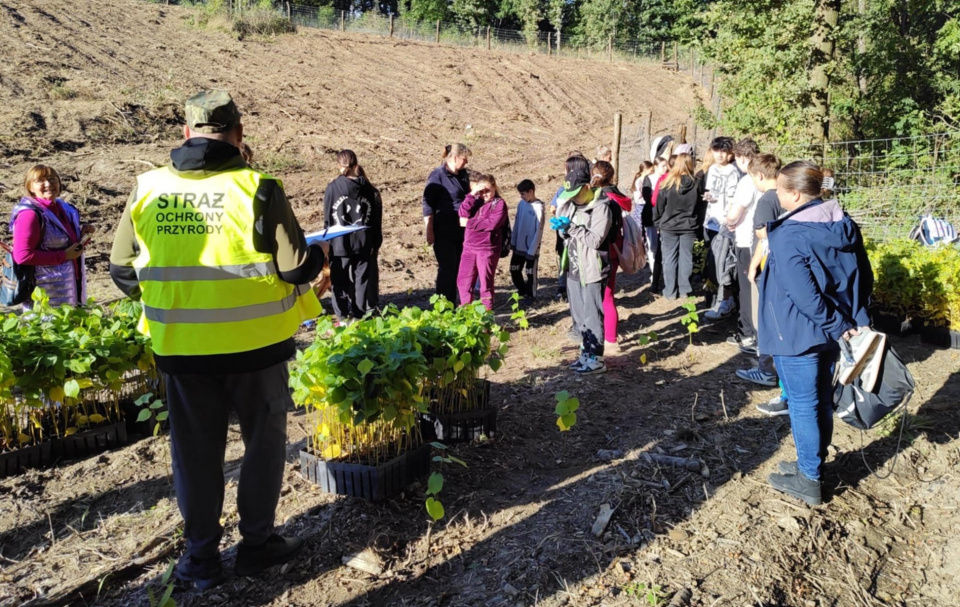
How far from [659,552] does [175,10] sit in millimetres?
31002

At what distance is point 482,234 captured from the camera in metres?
7.18

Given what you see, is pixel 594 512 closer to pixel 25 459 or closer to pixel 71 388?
pixel 71 388

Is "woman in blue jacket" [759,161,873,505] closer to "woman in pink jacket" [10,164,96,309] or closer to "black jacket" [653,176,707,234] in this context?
"black jacket" [653,176,707,234]

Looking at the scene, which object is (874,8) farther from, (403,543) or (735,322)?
(403,543)

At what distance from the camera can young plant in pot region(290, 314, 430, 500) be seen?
3479 millimetres

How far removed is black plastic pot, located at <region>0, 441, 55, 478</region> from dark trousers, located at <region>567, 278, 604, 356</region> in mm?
3931

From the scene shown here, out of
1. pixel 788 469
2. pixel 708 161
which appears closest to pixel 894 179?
pixel 708 161

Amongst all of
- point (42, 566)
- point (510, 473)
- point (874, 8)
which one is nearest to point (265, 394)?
point (42, 566)

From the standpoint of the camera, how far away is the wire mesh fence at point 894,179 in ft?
36.5

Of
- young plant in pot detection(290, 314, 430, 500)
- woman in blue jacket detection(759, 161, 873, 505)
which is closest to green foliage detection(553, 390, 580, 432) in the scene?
young plant in pot detection(290, 314, 430, 500)

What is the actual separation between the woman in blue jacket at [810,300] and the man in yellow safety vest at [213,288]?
7.79ft

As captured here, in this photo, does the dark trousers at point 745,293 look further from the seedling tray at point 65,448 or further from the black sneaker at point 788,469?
the seedling tray at point 65,448

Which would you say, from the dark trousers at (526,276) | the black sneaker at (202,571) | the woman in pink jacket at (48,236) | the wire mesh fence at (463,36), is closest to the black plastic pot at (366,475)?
the black sneaker at (202,571)

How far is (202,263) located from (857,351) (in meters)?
3.16
